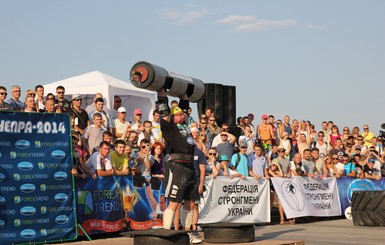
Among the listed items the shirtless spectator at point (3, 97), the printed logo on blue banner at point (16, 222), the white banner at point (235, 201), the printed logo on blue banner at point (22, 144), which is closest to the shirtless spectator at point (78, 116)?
the shirtless spectator at point (3, 97)

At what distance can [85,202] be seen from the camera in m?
12.5

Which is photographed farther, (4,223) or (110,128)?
(110,128)

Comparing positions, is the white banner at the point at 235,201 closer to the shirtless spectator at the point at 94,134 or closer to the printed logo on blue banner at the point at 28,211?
the shirtless spectator at the point at 94,134

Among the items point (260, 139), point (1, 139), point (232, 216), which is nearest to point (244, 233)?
point (1, 139)

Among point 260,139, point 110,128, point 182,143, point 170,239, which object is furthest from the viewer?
point 260,139

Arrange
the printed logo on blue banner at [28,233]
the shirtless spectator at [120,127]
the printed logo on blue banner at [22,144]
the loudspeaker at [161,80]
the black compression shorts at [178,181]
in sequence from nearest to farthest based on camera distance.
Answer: the black compression shorts at [178,181], the loudspeaker at [161,80], the printed logo on blue banner at [28,233], the printed logo on blue banner at [22,144], the shirtless spectator at [120,127]

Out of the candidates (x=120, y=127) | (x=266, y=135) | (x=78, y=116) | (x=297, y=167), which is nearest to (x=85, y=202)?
(x=78, y=116)

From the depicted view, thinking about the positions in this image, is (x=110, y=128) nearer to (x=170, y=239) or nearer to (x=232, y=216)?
(x=232, y=216)

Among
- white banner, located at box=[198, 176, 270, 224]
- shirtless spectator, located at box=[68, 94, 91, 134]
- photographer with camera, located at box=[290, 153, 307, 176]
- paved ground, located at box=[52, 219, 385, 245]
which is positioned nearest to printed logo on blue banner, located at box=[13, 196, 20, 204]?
paved ground, located at box=[52, 219, 385, 245]

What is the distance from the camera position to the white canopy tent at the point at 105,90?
19812mm

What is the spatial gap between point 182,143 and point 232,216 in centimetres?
555

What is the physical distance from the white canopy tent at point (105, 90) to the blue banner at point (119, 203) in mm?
6107

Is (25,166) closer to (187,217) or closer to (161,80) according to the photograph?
(161,80)

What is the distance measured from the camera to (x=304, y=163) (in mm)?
18609
